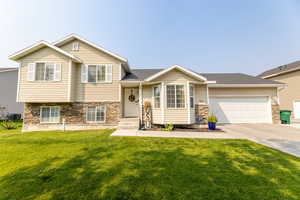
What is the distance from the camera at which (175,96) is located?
26.8ft

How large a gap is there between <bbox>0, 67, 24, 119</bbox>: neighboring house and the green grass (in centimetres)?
1516

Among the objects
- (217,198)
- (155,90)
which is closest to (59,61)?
(155,90)

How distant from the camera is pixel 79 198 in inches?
87.6

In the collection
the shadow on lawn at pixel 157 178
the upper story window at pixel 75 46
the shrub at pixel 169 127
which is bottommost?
the shadow on lawn at pixel 157 178

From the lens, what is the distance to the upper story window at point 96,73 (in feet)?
29.6

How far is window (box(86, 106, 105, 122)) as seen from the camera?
901 centimetres

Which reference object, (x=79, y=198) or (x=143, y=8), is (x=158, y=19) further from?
(x=79, y=198)

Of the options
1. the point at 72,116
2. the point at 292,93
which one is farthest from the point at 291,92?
the point at 72,116

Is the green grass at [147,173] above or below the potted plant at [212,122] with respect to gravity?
below

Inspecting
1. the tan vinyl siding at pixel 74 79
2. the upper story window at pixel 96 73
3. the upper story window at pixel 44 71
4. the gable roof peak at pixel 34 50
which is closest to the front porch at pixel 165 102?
the upper story window at pixel 96 73

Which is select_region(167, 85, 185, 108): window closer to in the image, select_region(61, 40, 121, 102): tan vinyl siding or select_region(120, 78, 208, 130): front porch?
select_region(120, 78, 208, 130): front porch

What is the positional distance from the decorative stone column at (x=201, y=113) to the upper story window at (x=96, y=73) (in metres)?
6.80

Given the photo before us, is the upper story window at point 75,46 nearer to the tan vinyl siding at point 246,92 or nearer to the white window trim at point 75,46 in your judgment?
the white window trim at point 75,46

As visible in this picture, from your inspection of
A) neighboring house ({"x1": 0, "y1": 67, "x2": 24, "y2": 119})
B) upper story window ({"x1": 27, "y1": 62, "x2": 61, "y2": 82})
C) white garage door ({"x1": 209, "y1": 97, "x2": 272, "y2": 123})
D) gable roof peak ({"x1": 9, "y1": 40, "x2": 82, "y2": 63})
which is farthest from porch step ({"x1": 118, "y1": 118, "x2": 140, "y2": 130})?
neighboring house ({"x1": 0, "y1": 67, "x2": 24, "y2": 119})
